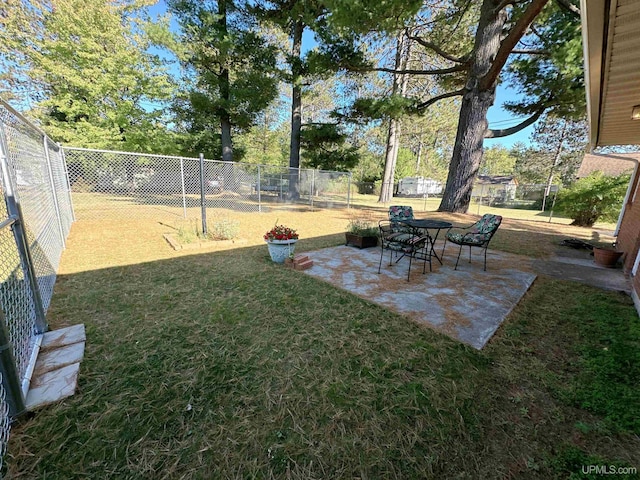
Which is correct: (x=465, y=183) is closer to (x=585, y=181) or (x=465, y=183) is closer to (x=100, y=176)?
(x=585, y=181)

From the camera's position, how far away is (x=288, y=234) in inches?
161

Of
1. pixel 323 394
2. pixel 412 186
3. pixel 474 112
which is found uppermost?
pixel 474 112

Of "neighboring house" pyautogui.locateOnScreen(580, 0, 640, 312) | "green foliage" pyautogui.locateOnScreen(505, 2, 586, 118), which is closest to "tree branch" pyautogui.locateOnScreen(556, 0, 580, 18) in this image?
"green foliage" pyautogui.locateOnScreen(505, 2, 586, 118)

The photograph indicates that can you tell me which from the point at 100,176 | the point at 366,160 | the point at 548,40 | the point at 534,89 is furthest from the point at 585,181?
the point at 366,160

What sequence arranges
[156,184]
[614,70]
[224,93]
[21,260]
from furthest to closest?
1. [224,93]
2. [156,184]
3. [614,70]
4. [21,260]

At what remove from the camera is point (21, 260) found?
1.77 m

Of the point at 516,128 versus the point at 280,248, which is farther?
the point at 516,128

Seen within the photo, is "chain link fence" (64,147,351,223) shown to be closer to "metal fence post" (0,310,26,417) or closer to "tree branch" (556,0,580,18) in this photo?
"metal fence post" (0,310,26,417)

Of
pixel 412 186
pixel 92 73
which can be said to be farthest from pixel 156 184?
pixel 412 186

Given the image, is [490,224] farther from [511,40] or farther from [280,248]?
[511,40]

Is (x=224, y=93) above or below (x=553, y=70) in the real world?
below

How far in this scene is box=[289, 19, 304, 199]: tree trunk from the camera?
1014 cm

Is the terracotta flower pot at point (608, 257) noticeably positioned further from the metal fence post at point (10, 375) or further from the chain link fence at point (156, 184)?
the chain link fence at point (156, 184)

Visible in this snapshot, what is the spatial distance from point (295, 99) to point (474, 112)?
7.06 metres
